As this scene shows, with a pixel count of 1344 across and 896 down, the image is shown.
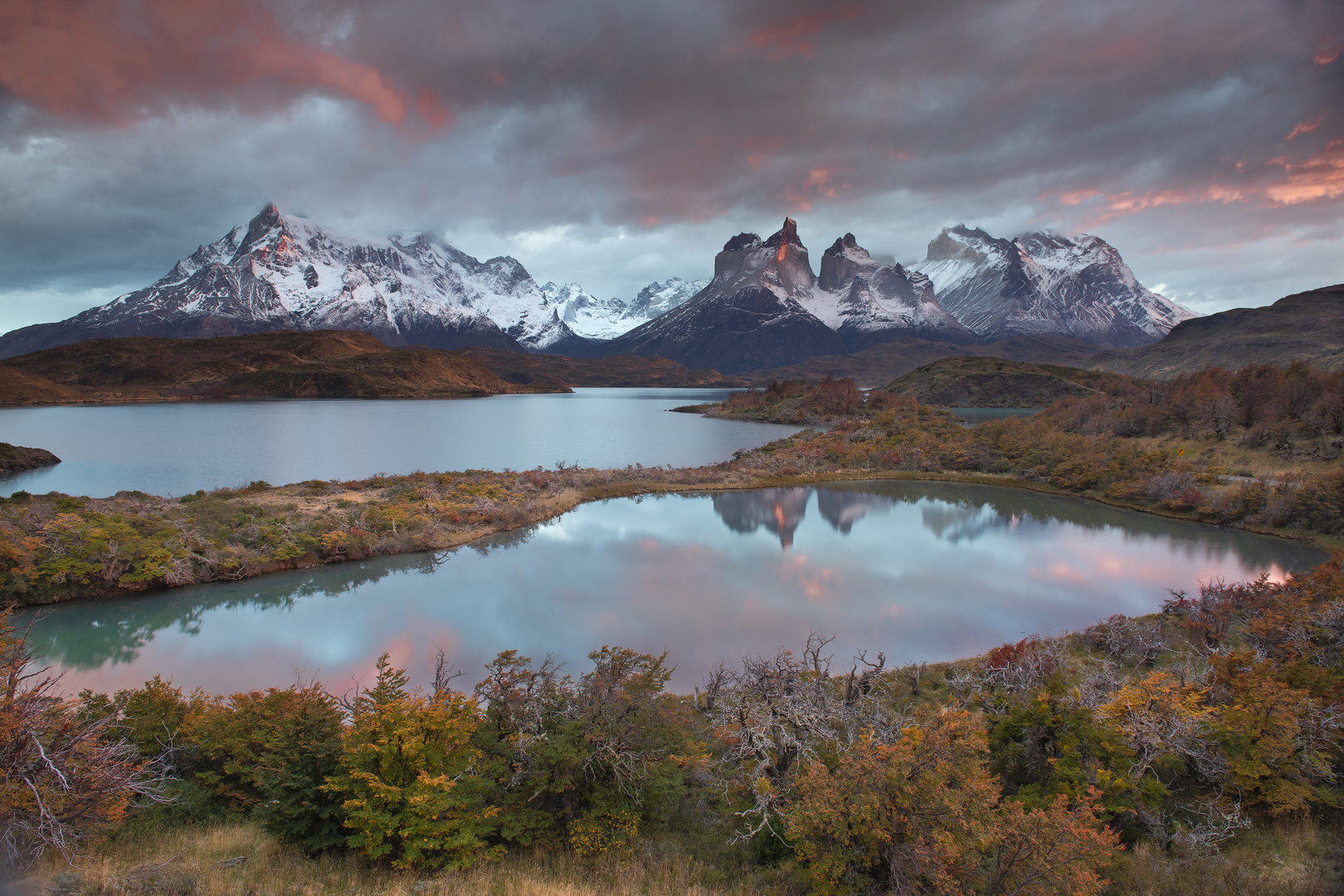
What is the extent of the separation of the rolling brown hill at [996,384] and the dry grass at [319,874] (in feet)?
495

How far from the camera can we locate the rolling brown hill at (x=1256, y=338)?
120125 mm

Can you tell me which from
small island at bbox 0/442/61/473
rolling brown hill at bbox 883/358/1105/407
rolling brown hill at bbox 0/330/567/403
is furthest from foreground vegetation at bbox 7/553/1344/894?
rolling brown hill at bbox 0/330/567/403

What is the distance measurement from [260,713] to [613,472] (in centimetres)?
3451

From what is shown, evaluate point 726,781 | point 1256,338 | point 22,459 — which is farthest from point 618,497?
point 1256,338

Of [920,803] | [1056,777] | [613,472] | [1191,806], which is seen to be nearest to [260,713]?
[920,803]

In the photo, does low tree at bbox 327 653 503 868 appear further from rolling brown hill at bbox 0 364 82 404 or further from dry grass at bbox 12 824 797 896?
rolling brown hill at bbox 0 364 82 404

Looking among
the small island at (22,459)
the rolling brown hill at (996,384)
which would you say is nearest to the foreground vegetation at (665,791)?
the small island at (22,459)

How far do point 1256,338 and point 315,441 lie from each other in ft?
614

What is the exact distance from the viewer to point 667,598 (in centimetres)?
1988

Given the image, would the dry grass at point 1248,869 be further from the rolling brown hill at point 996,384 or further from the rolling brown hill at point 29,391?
the rolling brown hill at point 29,391

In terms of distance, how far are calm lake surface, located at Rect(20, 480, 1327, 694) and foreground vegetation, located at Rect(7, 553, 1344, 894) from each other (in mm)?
5394

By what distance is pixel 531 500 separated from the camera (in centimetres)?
3353

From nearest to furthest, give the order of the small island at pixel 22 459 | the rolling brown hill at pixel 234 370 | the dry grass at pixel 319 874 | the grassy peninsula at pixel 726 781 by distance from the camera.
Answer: the dry grass at pixel 319 874
the grassy peninsula at pixel 726 781
the small island at pixel 22 459
the rolling brown hill at pixel 234 370

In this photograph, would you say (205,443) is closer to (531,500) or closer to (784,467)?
(531,500)
